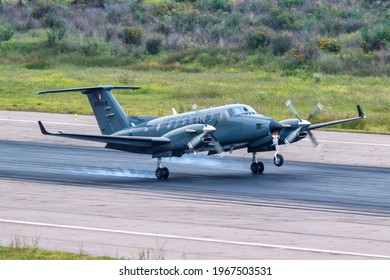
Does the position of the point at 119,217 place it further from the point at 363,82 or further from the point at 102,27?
the point at 102,27

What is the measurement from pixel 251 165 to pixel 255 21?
5139 centimetres

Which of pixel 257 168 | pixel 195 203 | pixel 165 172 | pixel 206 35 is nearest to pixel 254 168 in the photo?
pixel 257 168

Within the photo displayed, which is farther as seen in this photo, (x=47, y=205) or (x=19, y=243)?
(x=47, y=205)

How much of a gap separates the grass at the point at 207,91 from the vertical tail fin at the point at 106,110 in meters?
13.6

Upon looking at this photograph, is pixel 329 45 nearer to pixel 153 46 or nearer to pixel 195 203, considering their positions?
pixel 153 46

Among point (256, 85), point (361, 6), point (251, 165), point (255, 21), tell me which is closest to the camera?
point (251, 165)

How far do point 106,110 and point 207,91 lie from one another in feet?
72.0

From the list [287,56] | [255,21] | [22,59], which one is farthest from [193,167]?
[255,21]

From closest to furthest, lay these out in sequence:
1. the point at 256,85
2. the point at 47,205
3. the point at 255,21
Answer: the point at 47,205 < the point at 256,85 < the point at 255,21

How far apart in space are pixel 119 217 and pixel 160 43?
53358 millimetres

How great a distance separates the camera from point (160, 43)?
80312 mm

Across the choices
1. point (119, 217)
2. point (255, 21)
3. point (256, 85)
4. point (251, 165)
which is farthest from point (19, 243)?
point (255, 21)

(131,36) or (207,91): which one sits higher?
(131,36)

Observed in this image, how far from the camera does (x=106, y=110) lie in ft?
128
